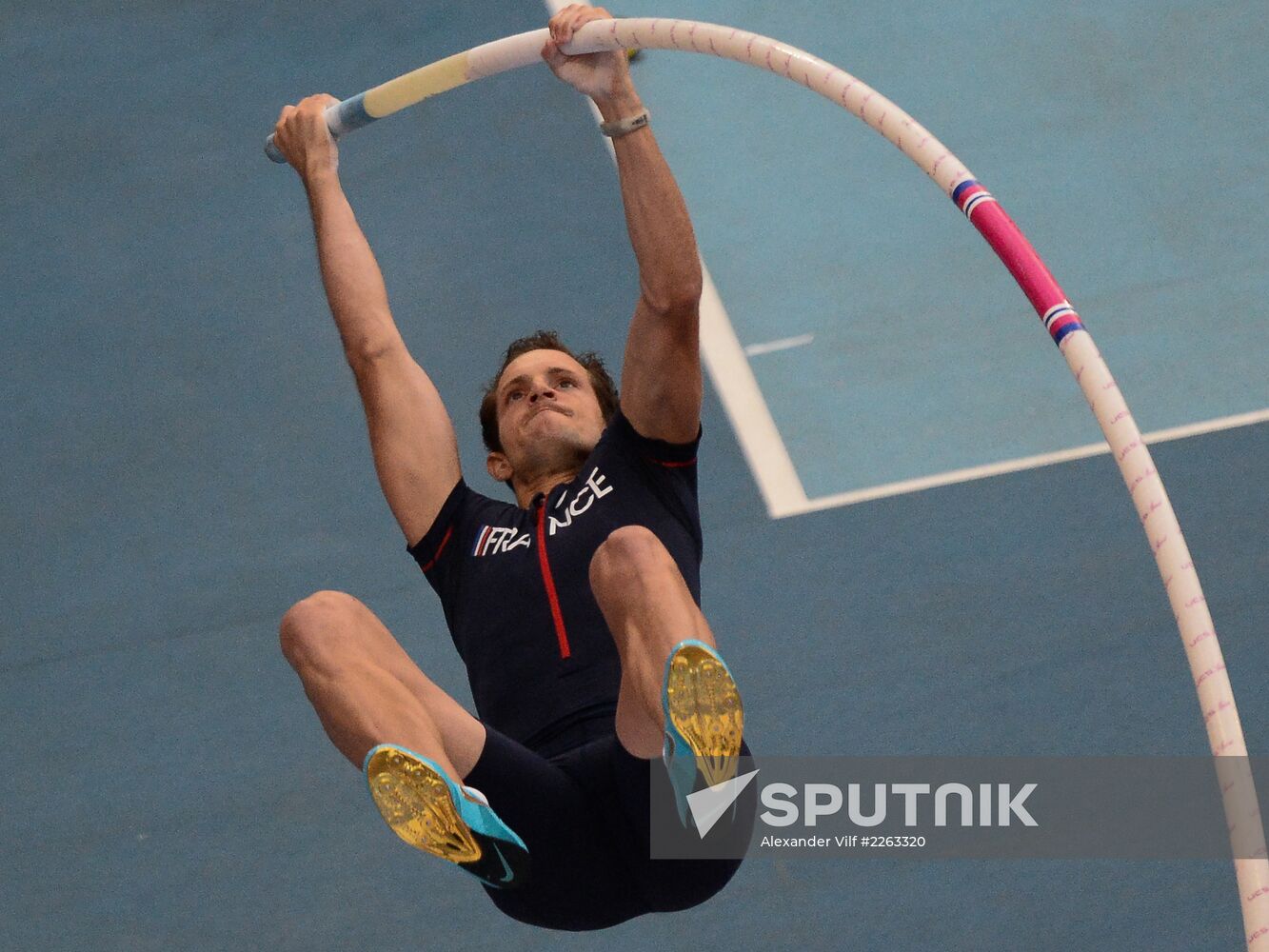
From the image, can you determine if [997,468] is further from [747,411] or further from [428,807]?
[428,807]

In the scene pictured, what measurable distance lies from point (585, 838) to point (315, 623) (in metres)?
0.68

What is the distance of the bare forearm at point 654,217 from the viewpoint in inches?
150

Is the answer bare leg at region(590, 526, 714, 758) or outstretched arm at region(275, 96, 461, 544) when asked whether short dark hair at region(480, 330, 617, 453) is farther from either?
bare leg at region(590, 526, 714, 758)

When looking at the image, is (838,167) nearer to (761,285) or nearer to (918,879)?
(761,285)

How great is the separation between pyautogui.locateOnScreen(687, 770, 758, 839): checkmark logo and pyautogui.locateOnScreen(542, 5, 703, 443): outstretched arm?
2.99 ft

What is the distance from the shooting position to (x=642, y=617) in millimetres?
3338

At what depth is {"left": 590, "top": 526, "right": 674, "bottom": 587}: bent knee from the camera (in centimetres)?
341

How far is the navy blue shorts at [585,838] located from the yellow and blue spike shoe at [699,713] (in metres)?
0.35

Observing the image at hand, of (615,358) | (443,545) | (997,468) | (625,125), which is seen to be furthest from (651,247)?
(615,358)

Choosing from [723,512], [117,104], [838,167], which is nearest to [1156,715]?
[723,512]

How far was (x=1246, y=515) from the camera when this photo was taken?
5.39 metres

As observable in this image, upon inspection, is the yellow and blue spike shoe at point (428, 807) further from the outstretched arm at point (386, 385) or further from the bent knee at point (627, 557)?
the outstretched arm at point (386, 385)

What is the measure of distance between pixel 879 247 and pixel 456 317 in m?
1.47

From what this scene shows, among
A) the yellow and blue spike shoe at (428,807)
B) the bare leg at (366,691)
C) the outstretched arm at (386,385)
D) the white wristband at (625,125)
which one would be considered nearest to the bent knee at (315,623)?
the bare leg at (366,691)
